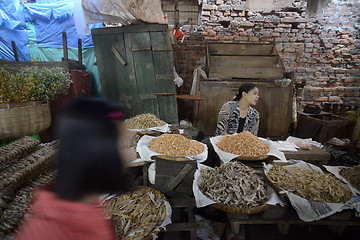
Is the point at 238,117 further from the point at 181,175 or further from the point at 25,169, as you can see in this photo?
the point at 25,169

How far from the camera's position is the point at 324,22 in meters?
5.44

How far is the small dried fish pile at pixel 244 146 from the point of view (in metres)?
2.48

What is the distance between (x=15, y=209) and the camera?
1.71 meters

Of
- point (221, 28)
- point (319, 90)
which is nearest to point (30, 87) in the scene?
point (221, 28)

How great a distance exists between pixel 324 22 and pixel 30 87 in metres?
7.81

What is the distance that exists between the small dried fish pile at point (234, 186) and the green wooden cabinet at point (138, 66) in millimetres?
2955

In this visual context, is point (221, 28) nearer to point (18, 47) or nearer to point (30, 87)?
point (30, 87)

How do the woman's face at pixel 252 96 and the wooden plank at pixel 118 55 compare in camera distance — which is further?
the wooden plank at pixel 118 55

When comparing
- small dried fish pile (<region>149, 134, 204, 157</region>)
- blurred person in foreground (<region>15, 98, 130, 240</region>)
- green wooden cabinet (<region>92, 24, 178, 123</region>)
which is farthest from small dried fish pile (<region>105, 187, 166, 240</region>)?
green wooden cabinet (<region>92, 24, 178, 123</region>)

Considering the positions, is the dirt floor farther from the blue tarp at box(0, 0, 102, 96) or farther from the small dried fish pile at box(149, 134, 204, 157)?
the blue tarp at box(0, 0, 102, 96)

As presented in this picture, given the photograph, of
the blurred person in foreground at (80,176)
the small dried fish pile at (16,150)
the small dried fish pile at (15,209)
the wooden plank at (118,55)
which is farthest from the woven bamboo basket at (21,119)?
the blurred person in foreground at (80,176)

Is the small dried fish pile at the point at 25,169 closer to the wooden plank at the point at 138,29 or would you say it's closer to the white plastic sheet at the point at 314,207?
the white plastic sheet at the point at 314,207

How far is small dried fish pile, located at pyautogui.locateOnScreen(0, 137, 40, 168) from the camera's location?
195 centimetres

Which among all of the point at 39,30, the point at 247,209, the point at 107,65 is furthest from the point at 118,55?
the point at 39,30
